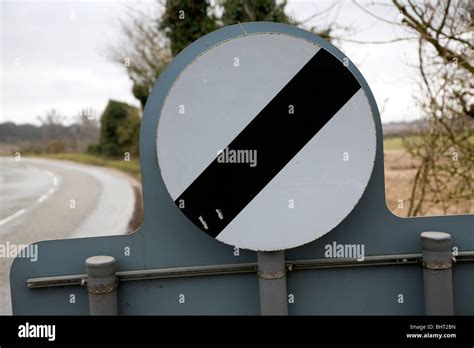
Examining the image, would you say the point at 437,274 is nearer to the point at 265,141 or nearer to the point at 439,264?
the point at 439,264

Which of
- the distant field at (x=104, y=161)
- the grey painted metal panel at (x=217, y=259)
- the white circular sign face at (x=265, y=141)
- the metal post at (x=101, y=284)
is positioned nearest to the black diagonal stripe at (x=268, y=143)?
the white circular sign face at (x=265, y=141)

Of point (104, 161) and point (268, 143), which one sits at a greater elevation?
point (104, 161)

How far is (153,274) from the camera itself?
69.5 inches

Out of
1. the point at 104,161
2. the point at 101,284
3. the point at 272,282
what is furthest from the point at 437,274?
the point at 104,161

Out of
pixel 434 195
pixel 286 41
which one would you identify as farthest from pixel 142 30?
pixel 286 41

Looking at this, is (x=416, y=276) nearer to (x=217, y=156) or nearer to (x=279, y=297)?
(x=279, y=297)

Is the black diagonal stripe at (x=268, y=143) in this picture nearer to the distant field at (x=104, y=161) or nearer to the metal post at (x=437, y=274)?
the metal post at (x=437, y=274)

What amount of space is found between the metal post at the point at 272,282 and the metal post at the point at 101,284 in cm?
54

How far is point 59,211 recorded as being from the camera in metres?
13.1

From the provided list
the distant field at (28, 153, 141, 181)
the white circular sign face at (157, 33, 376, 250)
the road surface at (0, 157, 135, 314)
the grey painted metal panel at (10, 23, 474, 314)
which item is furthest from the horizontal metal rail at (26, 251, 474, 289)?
the distant field at (28, 153, 141, 181)

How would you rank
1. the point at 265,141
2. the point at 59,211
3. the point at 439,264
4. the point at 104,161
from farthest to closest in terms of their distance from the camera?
the point at 104,161 < the point at 59,211 < the point at 439,264 < the point at 265,141

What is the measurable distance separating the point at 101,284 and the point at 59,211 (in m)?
12.4

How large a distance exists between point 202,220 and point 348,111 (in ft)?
2.09

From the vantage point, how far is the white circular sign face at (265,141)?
156 centimetres
